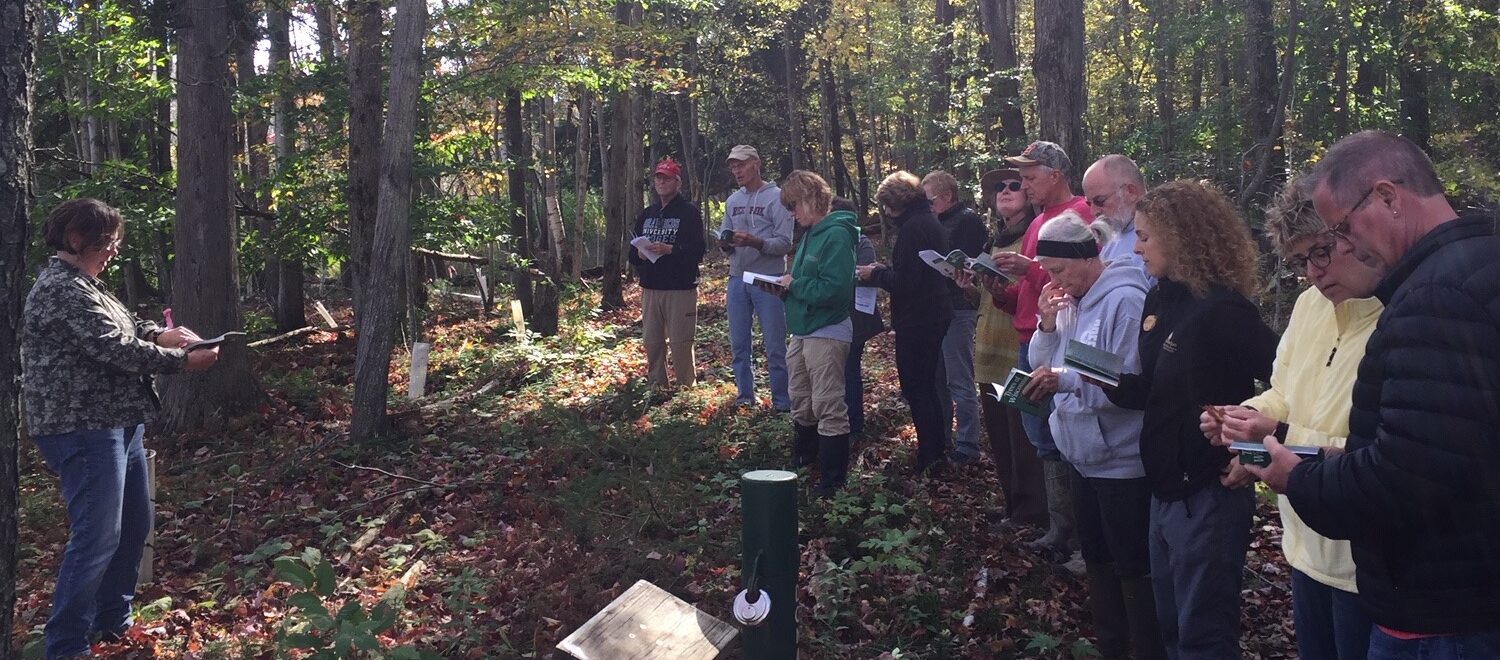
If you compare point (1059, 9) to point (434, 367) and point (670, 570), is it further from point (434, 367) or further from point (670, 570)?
point (434, 367)

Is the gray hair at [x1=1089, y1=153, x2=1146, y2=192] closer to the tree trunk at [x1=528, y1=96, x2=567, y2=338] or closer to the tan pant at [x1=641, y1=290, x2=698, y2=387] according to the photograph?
the tan pant at [x1=641, y1=290, x2=698, y2=387]

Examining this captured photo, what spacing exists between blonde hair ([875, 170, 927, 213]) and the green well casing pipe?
146 inches

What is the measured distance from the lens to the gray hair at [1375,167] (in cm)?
232

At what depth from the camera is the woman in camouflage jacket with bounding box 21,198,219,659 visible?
15.2 feet

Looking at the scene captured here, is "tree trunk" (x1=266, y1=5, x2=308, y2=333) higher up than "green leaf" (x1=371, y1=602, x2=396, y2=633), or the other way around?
"tree trunk" (x1=266, y1=5, x2=308, y2=333)

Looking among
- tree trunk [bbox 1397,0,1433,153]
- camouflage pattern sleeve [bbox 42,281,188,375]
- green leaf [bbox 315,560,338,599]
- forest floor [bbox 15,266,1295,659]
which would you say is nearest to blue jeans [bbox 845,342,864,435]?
forest floor [bbox 15,266,1295,659]

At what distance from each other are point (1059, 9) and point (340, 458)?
23.7 ft

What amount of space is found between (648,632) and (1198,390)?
2051mm

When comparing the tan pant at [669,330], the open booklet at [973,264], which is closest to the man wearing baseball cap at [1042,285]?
the open booklet at [973,264]

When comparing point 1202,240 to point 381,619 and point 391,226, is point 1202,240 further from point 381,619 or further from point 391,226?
point 391,226

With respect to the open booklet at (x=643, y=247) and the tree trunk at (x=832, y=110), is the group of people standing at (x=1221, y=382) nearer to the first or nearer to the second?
the open booklet at (x=643, y=247)

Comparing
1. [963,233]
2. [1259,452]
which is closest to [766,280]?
[963,233]

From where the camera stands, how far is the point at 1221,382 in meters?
3.47

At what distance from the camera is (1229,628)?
342cm
